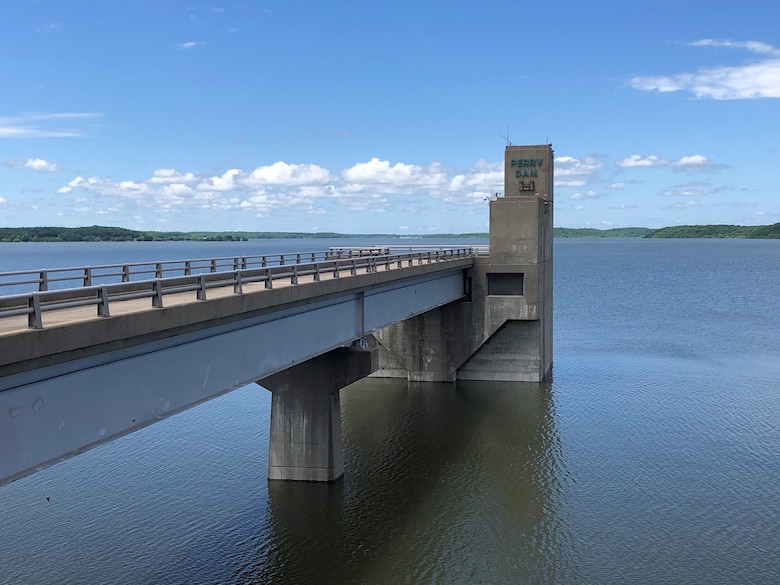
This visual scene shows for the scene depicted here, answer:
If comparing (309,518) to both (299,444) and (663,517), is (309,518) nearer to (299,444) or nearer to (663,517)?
(299,444)

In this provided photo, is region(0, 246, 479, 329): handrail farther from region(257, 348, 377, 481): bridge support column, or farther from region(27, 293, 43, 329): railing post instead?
region(257, 348, 377, 481): bridge support column

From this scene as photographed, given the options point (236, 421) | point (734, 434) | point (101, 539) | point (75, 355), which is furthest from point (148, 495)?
point (734, 434)

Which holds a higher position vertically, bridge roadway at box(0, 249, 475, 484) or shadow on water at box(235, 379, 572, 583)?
bridge roadway at box(0, 249, 475, 484)

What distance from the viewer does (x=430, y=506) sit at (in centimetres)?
2927

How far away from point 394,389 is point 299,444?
707 inches

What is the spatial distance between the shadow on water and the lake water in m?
0.09

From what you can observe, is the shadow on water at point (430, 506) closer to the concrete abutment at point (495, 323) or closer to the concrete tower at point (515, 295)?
the concrete abutment at point (495, 323)

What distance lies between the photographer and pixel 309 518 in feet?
91.9

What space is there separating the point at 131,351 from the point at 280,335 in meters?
7.47

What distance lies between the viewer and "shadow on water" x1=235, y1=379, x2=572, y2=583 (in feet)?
79.5

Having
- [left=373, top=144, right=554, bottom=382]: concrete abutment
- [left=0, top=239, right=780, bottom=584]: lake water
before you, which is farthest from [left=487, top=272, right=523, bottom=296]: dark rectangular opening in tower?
[left=0, top=239, right=780, bottom=584]: lake water

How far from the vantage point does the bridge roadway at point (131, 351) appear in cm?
1379

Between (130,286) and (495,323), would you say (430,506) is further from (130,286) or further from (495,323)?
(495,323)

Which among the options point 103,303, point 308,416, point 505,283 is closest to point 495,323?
point 505,283
